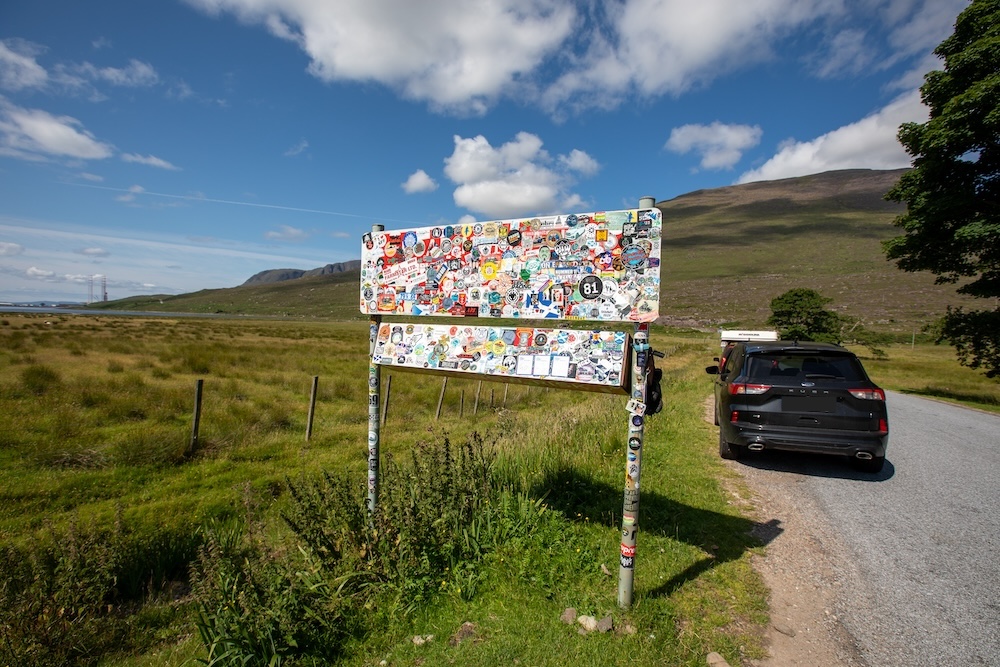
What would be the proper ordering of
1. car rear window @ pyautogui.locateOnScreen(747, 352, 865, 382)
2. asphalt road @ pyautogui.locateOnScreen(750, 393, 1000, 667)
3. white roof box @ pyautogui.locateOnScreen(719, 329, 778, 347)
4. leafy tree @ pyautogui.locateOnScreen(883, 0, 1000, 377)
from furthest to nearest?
1. white roof box @ pyautogui.locateOnScreen(719, 329, 778, 347)
2. leafy tree @ pyautogui.locateOnScreen(883, 0, 1000, 377)
3. car rear window @ pyautogui.locateOnScreen(747, 352, 865, 382)
4. asphalt road @ pyautogui.locateOnScreen(750, 393, 1000, 667)

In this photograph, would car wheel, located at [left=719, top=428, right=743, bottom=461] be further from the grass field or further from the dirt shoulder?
the dirt shoulder

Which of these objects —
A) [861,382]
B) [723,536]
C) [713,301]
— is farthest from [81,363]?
[713,301]

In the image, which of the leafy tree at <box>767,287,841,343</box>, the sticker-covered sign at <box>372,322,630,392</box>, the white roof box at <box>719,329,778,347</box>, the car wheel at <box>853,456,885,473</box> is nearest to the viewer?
the sticker-covered sign at <box>372,322,630,392</box>

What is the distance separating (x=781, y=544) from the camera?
4.09m

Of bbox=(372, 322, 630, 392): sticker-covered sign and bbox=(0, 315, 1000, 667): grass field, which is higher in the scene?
bbox=(372, 322, 630, 392): sticker-covered sign

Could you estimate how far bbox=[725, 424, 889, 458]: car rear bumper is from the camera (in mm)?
5652

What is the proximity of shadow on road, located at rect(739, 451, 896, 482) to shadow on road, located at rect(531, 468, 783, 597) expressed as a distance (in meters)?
2.18

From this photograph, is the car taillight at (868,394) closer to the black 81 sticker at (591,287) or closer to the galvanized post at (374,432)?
the black 81 sticker at (591,287)

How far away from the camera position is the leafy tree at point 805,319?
2939 cm

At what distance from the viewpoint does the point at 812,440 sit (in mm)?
5809

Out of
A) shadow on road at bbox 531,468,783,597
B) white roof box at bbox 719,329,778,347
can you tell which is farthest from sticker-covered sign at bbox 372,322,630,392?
white roof box at bbox 719,329,778,347

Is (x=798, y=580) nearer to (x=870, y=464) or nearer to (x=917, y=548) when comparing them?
(x=917, y=548)

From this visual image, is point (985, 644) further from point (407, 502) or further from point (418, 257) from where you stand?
point (418, 257)

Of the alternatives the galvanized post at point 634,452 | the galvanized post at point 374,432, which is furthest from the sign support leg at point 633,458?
the galvanized post at point 374,432
